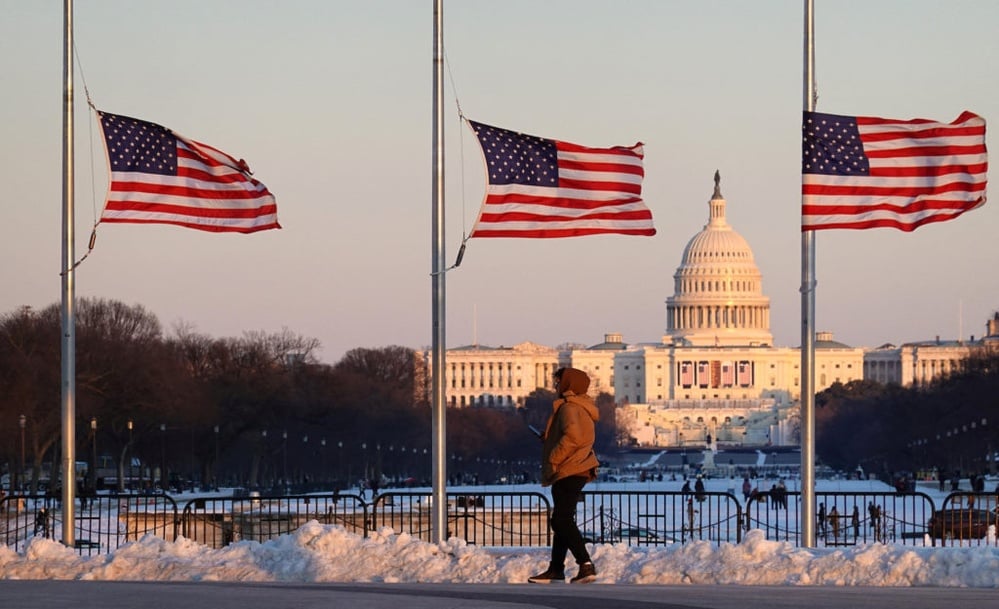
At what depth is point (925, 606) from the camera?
18.3 m

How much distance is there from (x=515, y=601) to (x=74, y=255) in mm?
10622

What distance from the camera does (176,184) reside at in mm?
26766

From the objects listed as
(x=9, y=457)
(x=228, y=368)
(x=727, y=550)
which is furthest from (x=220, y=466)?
(x=727, y=550)

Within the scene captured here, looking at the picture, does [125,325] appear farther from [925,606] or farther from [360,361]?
[925,606]

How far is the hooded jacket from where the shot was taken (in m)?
20.8

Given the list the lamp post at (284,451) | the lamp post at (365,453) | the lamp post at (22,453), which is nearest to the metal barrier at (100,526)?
the lamp post at (22,453)

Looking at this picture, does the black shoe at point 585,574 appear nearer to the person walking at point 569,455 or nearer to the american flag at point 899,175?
the person walking at point 569,455

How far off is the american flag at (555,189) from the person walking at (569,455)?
545 cm

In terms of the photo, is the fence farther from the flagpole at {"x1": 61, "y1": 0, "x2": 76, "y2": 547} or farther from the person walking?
the person walking

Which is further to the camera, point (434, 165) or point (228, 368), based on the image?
point (228, 368)

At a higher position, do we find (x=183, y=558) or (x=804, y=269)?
(x=804, y=269)

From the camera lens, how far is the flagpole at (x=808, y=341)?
84.9ft

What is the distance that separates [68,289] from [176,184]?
207 cm

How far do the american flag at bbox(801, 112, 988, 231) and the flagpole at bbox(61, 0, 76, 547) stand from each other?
8877 millimetres
